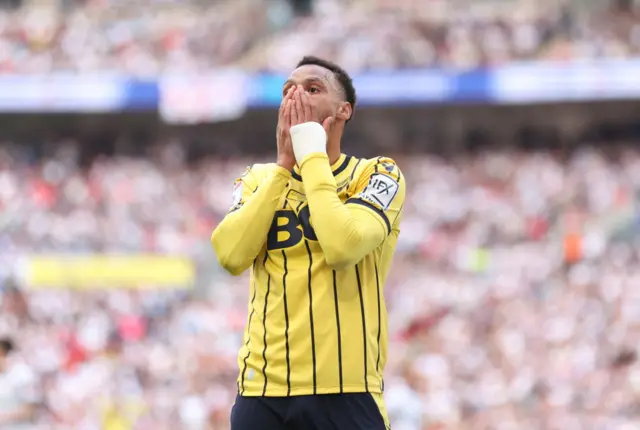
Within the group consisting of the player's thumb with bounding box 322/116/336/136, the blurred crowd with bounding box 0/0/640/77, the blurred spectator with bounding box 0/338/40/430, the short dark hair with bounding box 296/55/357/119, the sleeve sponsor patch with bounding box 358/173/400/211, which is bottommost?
the blurred spectator with bounding box 0/338/40/430

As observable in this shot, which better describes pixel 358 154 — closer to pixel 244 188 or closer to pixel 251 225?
pixel 244 188

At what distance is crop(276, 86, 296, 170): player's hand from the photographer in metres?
2.95

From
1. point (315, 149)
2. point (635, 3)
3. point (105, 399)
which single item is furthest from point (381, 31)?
point (315, 149)

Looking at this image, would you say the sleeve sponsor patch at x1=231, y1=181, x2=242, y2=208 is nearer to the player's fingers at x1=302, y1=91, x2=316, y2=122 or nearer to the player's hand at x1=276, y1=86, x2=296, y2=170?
the player's hand at x1=276, y1=86, x2=296, y2=170

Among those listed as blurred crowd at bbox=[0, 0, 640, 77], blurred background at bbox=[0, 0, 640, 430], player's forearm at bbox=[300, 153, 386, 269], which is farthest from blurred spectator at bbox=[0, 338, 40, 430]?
blurred crowd at bbox=[0, 0, 640, 77]

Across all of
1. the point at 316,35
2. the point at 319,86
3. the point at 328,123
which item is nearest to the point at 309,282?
the point at 328,123

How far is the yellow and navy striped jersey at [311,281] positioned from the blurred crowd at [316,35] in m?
14.6

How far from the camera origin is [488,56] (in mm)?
17219

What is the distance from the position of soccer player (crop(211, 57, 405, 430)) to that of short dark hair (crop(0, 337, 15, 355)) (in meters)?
8.21

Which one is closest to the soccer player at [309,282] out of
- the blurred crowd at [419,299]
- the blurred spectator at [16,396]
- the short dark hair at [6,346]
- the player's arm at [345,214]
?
the player's arm at [345,214]

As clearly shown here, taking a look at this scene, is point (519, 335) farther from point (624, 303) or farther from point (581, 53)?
point (581, 53)

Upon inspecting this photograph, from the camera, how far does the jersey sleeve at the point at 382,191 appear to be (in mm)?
2961

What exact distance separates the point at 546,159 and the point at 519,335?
6.25 m

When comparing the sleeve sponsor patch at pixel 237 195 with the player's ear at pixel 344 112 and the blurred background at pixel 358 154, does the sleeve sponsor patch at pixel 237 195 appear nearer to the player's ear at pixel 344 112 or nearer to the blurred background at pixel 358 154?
the player's ear at pixel 344 112
